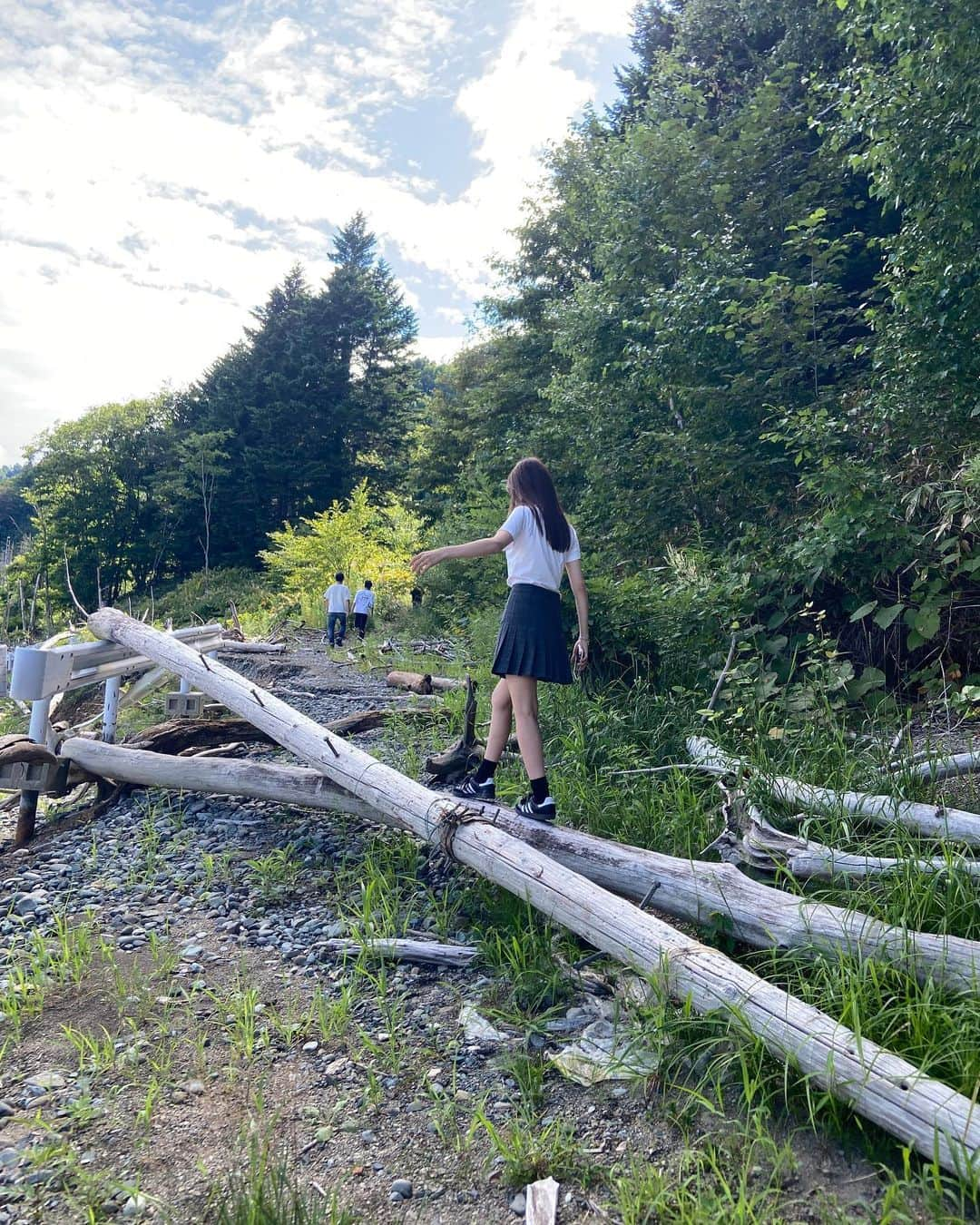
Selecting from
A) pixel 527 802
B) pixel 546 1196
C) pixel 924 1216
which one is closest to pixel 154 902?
pixel 527 802

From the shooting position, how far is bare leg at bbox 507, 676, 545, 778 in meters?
4.47

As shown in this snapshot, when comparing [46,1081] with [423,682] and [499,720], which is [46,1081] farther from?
[423,682]

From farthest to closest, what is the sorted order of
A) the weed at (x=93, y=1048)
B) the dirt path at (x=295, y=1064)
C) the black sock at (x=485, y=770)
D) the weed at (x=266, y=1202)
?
the black sock at (x=485, y=770), the weed at (x=93, y=1048), the dirt path at (x=295, y=1064), the weed at (x=266, y=1202)

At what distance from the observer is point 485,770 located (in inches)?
190

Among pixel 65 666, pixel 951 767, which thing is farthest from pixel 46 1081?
pixel 951 767

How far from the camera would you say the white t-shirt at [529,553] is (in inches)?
180

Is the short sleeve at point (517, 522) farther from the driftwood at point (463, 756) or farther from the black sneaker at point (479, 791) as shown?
the black sneaker at point (479, 791)

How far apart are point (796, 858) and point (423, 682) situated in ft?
21.1

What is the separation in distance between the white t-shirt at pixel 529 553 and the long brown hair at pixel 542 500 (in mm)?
38

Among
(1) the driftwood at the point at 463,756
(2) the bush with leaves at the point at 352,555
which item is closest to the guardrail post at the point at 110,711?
(1) the driftwood at the point at 463,756

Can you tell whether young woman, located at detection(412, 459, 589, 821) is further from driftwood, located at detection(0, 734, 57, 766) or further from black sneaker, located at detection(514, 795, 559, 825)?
driftwood, located at detection(0, 734, 57, 766)

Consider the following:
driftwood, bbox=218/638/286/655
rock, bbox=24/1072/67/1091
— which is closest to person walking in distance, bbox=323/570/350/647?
driftwood, bbox=218/638/286/655

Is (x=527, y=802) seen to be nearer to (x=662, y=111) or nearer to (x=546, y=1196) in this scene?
(x=546, y=1196)

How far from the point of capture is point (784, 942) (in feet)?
11.1
